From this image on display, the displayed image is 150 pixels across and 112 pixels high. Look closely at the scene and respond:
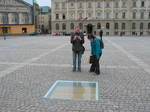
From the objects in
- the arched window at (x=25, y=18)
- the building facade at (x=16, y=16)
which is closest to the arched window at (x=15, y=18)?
the building facade at (x=16, y=16)

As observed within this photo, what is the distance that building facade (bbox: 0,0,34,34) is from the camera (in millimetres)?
66062

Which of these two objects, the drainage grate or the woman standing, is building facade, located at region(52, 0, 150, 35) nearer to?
the woman standing

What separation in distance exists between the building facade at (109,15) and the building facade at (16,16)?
10935 millimetres

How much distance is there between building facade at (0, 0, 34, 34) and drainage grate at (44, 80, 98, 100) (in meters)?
64.6

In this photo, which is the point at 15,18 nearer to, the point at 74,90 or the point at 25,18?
the point at 25,18

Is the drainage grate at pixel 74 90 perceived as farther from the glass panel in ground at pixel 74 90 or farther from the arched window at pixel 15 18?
the arched window at pixel 15 18

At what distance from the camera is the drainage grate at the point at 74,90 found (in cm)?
530

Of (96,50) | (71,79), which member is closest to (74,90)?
(71,79)

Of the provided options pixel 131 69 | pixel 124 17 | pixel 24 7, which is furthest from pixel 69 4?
pixel 131 69

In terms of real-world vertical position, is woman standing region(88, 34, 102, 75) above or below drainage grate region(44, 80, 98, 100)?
above

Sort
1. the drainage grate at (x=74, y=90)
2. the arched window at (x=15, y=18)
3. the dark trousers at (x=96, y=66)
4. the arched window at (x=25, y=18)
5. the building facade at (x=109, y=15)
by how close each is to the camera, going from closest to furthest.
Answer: the drainage grate at (x=74, y=90) → the dark trousers at (x=96, y=66) → the arched window at (x=15, y=18) → the arched window at (x=25, y=18) → the building facade at (x=109, y=15)

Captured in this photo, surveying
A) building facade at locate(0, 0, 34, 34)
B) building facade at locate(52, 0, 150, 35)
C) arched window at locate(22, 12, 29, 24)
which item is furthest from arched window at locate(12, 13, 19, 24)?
building facade at locate(52, 0, 150, 35)

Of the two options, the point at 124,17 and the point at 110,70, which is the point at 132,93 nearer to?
the point at 110,70

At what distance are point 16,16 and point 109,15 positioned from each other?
107 ft
